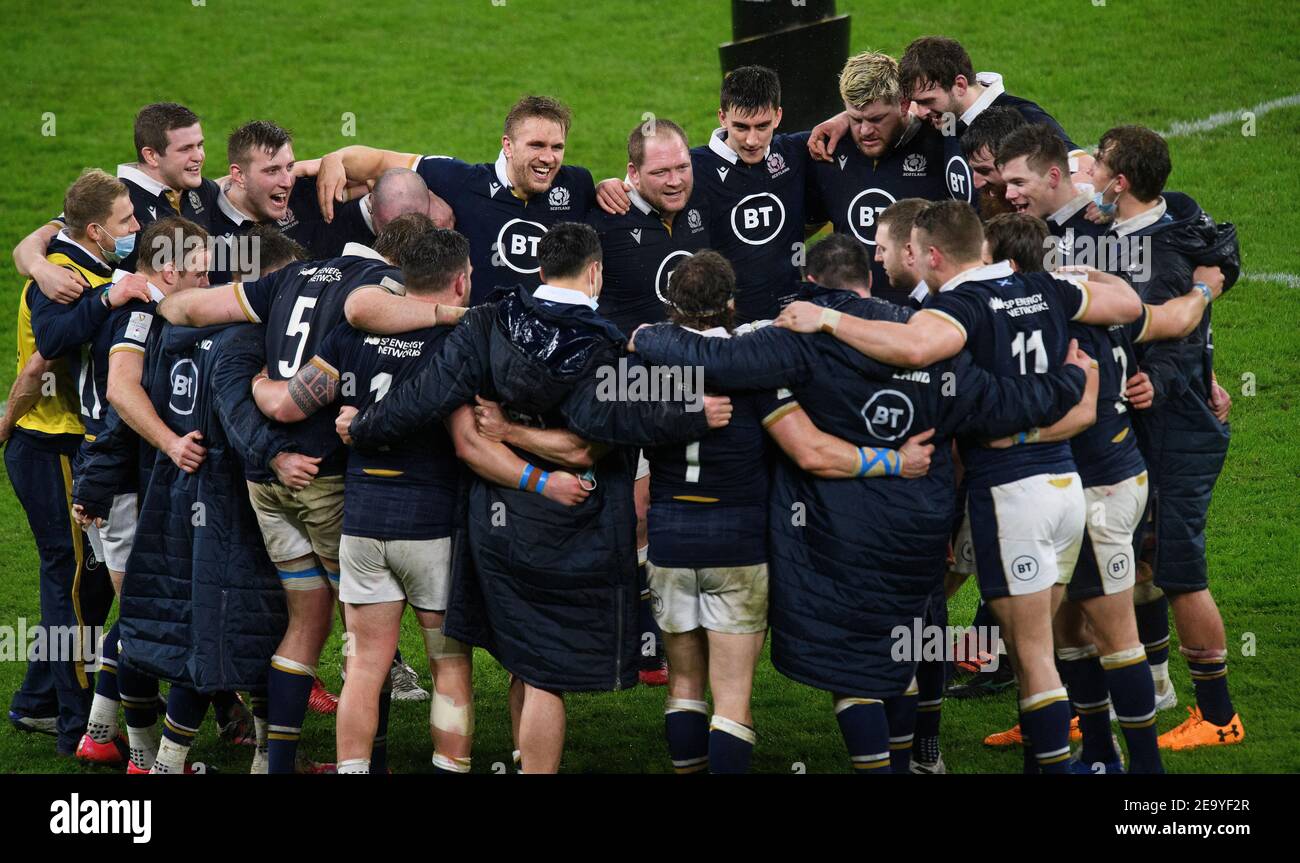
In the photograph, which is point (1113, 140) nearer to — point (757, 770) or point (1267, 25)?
point (757, 770)

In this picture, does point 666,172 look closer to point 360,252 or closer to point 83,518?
point 360,252

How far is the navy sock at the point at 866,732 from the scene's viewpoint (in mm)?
5492

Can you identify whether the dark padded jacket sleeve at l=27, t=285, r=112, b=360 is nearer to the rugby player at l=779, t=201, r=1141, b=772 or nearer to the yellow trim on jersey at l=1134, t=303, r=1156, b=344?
the rugby player at l=779, t=201, r=1141, b=772

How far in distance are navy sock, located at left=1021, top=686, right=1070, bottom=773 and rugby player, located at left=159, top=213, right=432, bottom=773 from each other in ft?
8.62

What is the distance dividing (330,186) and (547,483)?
8.69ft

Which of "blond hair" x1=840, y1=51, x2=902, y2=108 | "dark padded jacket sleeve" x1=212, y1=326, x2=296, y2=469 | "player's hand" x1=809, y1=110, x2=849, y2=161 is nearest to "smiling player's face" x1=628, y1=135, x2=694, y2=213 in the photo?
"player's hand" x1=809, y1=110, x2=849, y2=161

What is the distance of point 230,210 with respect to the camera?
24.8ft

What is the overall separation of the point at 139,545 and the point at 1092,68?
11154mm

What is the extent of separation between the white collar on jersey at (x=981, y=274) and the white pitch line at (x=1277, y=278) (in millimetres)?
A: 6885

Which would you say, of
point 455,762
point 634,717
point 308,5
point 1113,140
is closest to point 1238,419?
point 1113,140

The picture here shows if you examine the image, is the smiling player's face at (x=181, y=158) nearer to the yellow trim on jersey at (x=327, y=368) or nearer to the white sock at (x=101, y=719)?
the yellow trim on jersey at (x=327, y=368)

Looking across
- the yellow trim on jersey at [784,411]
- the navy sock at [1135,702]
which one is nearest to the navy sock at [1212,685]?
the navy sock at [1135,702]

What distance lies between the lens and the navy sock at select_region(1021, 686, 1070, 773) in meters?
5.60

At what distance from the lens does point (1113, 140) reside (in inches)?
245
